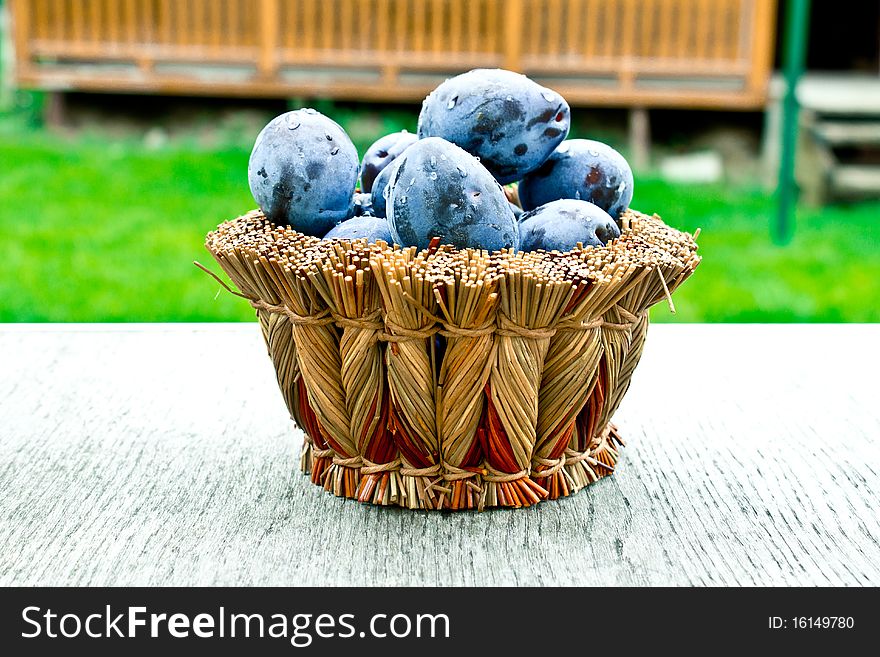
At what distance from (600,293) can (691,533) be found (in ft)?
0.80

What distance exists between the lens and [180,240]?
3.58 m

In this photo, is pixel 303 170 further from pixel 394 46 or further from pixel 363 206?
pixel 394 46

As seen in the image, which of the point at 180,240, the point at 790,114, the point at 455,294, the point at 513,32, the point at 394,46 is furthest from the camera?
the point at 394,46

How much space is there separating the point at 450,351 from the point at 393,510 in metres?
0.18

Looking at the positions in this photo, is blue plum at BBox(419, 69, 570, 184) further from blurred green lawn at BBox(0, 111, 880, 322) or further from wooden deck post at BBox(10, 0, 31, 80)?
wooden deck post at BBox(10, 0, 31, 80)

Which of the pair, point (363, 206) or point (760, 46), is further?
point (760, 46)

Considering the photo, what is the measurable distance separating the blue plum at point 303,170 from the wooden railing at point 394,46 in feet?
12.9

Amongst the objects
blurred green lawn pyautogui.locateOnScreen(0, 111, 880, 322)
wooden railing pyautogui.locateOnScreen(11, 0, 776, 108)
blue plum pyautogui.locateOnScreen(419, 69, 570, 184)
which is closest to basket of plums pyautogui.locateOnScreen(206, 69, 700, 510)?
blue plum pyautogui.locateOnScreen(419, 69, 570, 184)

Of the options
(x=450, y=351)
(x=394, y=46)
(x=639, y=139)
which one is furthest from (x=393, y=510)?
(x=394, y=46)

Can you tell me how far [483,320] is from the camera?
89cm

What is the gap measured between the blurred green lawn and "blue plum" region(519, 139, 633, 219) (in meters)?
1.83

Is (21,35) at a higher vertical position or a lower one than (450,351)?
higher

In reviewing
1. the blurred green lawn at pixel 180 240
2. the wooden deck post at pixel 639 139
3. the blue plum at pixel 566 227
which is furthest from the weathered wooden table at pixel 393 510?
the wooden deck post at pixel 639 139

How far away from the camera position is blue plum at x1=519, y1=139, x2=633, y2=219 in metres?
1.06
